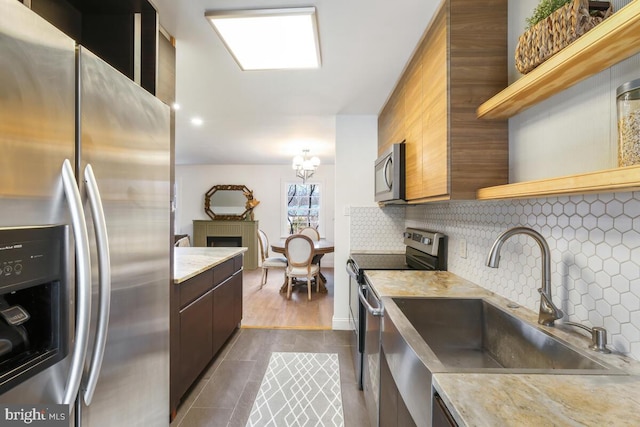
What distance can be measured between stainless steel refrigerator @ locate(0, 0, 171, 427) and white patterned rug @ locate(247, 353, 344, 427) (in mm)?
893

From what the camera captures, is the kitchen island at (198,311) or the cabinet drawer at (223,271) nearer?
the kitchen island at (198,311)

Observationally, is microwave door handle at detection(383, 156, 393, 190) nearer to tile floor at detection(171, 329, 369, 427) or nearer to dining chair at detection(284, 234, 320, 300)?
tile floor at detection(171, 329, 369, 427)

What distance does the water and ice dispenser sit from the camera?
567mm

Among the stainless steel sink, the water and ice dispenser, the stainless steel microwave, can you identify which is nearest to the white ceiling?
the stainless steel microwave

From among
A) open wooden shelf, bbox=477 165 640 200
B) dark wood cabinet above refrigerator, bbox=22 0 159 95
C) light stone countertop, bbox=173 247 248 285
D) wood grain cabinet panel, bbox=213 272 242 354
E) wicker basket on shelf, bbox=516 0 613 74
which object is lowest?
wood grain cabinet panel, bbox=213 272 242 354

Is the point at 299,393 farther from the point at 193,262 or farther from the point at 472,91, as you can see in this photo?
the point at 472,91

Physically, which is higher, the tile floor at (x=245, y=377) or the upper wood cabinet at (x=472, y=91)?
the upper wood cabinet at (x=472, y=91)

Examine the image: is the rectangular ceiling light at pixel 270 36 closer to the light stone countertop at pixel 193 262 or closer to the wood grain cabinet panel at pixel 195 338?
the light stone countertop at pixel 193 262

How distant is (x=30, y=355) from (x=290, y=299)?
3.49 m

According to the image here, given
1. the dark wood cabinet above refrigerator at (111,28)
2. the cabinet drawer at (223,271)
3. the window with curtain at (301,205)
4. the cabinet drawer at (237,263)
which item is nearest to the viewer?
the dark wood cabinet above refrigerator at (111,28)

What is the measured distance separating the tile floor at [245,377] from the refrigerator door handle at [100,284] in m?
1.23

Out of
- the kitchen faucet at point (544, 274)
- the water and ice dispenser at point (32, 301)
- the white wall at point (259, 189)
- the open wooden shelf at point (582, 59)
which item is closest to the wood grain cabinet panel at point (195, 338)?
the water and ice dispenser at point (32, 301)

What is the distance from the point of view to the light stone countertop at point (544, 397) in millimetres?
549

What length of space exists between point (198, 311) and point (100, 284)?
1.31m
